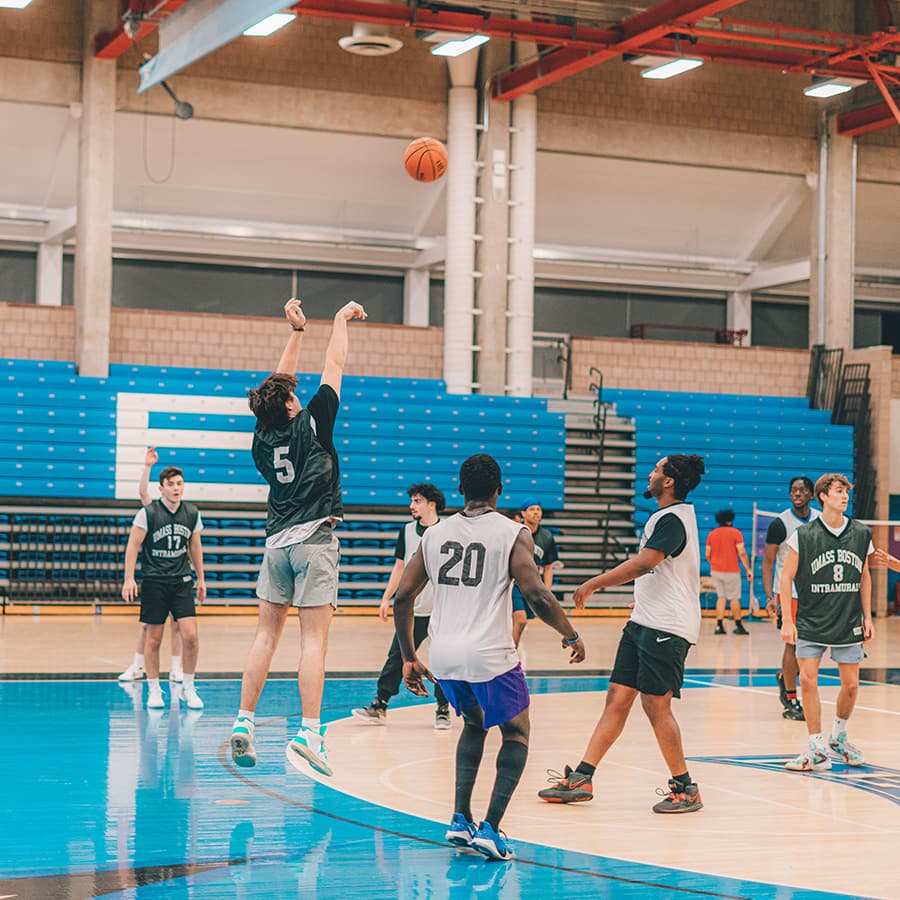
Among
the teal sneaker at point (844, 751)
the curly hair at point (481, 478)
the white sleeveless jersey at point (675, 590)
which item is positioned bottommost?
the teal sneaker at point (844, 751)

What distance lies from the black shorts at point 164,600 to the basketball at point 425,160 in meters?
5.38

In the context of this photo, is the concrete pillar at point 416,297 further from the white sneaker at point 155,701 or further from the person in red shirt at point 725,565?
Result: the white sneaker at point 155,701

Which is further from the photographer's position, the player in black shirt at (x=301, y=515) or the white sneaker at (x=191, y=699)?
the white sneaker at (x=191, y=699)

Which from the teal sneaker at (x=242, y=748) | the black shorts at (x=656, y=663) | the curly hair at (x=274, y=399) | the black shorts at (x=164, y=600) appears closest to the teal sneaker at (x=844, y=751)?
the black shorts at (x=656, y=663)

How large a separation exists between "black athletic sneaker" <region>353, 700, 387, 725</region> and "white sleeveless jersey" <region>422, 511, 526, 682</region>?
4.20m

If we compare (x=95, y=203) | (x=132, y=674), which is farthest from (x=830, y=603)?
(x=95, y=203)

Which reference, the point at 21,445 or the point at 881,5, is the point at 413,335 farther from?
the point at 881,5

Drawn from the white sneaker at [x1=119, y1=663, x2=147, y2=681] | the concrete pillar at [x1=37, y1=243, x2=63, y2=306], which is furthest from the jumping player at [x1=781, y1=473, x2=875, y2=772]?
the concrete pillar at [x1=37, y1=243, x2=63, y2=306]

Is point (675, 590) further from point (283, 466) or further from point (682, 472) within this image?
point (283, 466)

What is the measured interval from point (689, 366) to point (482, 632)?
781 inches

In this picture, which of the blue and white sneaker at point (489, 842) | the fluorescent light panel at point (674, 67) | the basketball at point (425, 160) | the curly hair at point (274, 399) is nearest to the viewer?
the blue and white sneaker at point (489, 842)

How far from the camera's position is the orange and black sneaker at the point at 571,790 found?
7.19 meters

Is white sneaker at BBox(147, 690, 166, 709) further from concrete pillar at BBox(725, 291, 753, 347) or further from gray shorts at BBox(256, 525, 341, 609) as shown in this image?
concrete pillar at BBox(725, 291, 753, 347)

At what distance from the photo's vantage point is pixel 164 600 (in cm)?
1066
